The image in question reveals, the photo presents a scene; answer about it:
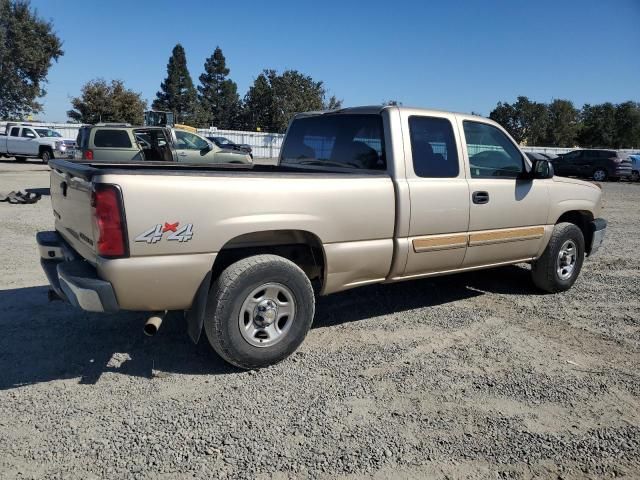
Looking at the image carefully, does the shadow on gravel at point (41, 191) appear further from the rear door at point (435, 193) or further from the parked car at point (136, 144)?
the rear door at point (435, 193)

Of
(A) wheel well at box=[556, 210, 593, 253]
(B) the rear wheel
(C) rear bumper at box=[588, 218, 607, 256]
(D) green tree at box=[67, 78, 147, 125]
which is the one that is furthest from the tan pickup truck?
(D) green tree at box=[67, 78, 147, 125]

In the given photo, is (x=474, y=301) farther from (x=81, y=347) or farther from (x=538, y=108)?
(x=538, y=108)

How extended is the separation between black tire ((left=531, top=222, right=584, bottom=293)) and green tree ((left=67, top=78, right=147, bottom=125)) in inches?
2067

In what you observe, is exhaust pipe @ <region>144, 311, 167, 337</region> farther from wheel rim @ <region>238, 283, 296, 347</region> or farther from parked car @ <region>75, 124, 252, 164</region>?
parked car @ <region>75, 124, 252, 164</region>

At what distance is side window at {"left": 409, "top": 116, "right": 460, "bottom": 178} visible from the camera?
4559mm

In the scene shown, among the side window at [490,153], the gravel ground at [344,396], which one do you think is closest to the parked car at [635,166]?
the gravel ground at [344,396]

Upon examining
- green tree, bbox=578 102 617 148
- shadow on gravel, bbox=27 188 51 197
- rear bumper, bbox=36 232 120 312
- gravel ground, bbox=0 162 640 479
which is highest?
green tree, bbox=578 102 617 148

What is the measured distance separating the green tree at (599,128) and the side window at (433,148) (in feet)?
219

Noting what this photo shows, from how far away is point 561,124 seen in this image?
65625mm

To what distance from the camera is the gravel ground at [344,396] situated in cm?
278

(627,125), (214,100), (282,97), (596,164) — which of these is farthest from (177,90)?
(596,164)

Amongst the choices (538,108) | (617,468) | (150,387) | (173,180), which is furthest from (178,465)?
(538,108)

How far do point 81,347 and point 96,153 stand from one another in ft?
35.0

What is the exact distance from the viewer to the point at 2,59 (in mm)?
51875
